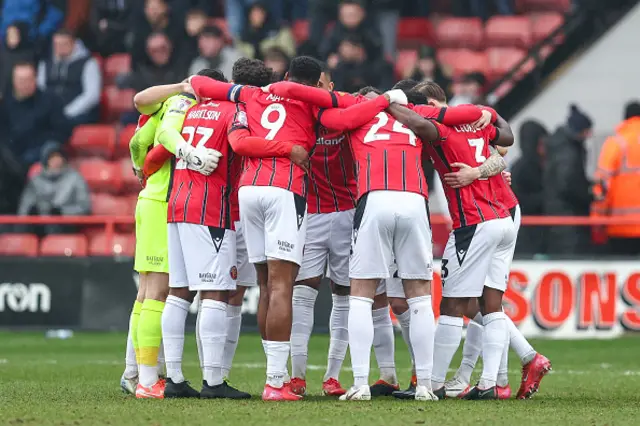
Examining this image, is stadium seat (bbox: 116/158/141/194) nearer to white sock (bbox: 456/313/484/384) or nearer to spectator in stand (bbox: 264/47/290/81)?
spectator in stand (bbox: 264/47/290/81)

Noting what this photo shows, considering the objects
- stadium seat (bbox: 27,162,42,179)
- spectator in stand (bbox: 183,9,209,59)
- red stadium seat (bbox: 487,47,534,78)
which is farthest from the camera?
red stadium seat (bbox: 487,47,534,78)

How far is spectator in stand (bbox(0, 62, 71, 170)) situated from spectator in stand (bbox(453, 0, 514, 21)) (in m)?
6.04

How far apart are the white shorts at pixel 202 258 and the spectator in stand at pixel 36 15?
1144 centimetres

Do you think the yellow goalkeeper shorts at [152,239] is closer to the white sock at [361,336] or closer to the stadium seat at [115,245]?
the white sock at [361,336]


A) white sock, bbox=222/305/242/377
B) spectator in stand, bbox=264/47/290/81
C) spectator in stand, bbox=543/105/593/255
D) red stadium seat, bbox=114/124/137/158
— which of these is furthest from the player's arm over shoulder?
red stadium seat, bbox=114/124/137/158

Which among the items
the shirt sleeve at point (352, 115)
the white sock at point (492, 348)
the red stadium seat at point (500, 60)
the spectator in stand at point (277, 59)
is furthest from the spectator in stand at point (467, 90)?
the shirt sleeve at point (352, 115)

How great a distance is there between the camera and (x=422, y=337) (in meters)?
9.13

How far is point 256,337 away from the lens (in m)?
15.8

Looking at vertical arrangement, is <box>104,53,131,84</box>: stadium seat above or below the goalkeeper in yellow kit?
above

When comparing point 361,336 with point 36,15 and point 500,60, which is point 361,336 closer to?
point 500,60

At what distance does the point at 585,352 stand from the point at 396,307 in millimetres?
4737

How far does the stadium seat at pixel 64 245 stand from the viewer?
1622 centimetres

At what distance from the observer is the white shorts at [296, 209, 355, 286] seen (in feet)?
33.0

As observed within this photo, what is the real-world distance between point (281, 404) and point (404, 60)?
11.4m
